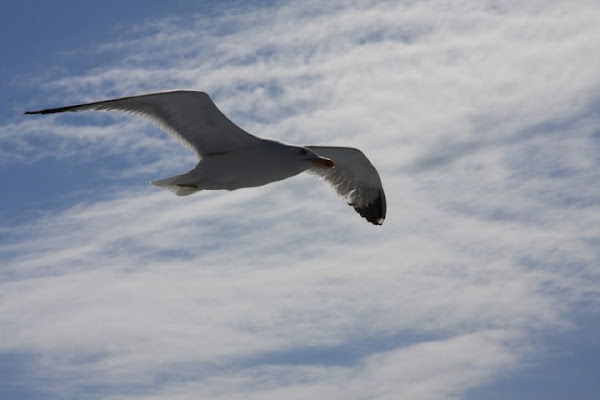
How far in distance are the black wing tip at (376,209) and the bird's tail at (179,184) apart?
17.1ft

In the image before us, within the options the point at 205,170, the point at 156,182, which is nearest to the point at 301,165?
the point at 205,170

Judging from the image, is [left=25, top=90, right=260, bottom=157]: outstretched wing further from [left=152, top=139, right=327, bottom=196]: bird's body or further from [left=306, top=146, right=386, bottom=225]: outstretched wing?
[left=306, top=146, right=386, bottom=225]: outstretched wing

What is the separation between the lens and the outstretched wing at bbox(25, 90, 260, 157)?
487 inches

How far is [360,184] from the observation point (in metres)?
17.4

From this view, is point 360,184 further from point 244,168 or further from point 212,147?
point 212,147

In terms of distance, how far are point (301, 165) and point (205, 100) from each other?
2136 millimetres

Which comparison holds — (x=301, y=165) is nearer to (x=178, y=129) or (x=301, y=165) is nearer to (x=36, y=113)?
(x=178, y=129)

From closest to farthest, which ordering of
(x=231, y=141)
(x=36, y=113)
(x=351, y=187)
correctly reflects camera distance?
(x=36, y=113) → (x=231, y=141) → (x=351, y=187)

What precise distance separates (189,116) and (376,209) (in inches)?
244

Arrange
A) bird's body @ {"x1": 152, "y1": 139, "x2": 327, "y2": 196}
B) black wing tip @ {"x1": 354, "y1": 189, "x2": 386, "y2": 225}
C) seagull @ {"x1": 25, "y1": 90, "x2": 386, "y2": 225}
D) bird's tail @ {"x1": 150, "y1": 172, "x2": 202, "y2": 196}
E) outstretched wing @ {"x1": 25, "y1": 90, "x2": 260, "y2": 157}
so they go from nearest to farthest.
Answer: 1. outstretched wing @ {"x1": 25, "y1": 90, "x2": 260, "y2": 157}
2. seagull @ {"x1": 25, "y1": 90, "x2": 386, "y2": 225}
3. bird's body @ {"x1": 152, "y1": 139, "x2": 327, "y2": 196}
4. bird's tail @ {"x1": 150, "y1": 172, "x2": 202, "y2": 196}
5. black wing tip @ {"x1": 354, "y1": 189, "x2": 386, "y2": 225}

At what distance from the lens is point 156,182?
13625 mm

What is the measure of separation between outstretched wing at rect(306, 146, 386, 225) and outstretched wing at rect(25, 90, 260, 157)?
4.20 m

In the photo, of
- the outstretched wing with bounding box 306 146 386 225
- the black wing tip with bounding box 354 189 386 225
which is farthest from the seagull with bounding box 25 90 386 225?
the black wing tip with bounding box 354 189 386 225

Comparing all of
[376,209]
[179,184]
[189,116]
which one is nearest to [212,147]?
[189,116]
